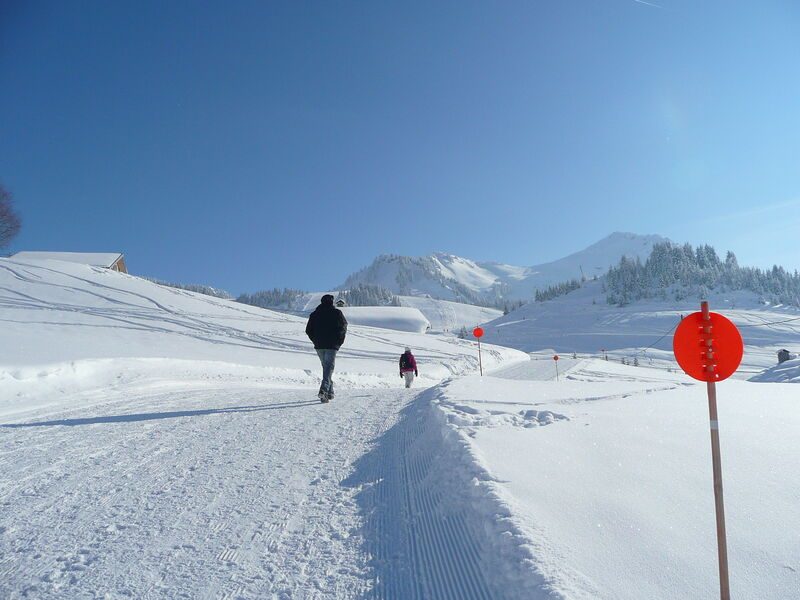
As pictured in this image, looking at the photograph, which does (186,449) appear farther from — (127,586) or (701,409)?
(701,409)

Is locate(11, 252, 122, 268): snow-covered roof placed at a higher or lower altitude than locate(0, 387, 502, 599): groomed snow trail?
higher

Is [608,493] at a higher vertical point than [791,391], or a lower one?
higher

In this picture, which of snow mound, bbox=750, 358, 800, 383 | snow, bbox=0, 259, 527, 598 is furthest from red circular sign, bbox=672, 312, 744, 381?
snow mound, bbox=750, 358, 800, 383

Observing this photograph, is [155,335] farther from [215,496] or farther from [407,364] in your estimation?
[215,496]

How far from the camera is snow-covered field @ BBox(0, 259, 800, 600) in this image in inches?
107

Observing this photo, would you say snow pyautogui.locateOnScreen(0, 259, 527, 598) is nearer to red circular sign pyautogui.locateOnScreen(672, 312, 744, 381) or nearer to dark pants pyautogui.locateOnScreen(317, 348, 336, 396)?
dark pants pyautogui.locateOnScreen(317, 348, 336, 396)

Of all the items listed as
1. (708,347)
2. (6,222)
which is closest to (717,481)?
(708,347)

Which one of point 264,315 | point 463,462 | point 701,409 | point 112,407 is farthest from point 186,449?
point 264,315

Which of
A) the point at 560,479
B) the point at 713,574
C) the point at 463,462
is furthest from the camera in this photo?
the point at 463,462

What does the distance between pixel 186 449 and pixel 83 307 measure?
3745cm

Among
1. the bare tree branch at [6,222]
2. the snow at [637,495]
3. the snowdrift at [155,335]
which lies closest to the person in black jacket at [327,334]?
the snow at [637,495]

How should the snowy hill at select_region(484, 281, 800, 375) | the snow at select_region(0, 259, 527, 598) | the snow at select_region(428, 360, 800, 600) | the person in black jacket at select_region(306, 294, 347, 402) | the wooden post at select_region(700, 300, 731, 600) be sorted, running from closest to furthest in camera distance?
1. the wooden post at select_region(700, 300, 731, 600)
2. the snow at select_region(428, 360, 800, 600)
3. the snow at select_region(0, 259, 527, 598)
4. the person in black jacket at select_region(306, 294, 347, 402)
5. the snowy hill at select_region(484, 281, 800, 375)

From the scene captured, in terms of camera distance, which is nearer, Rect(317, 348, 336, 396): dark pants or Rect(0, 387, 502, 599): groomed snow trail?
Rect(0, 387, 502, 599): groomed snow trail

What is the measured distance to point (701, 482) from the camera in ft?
12.8
